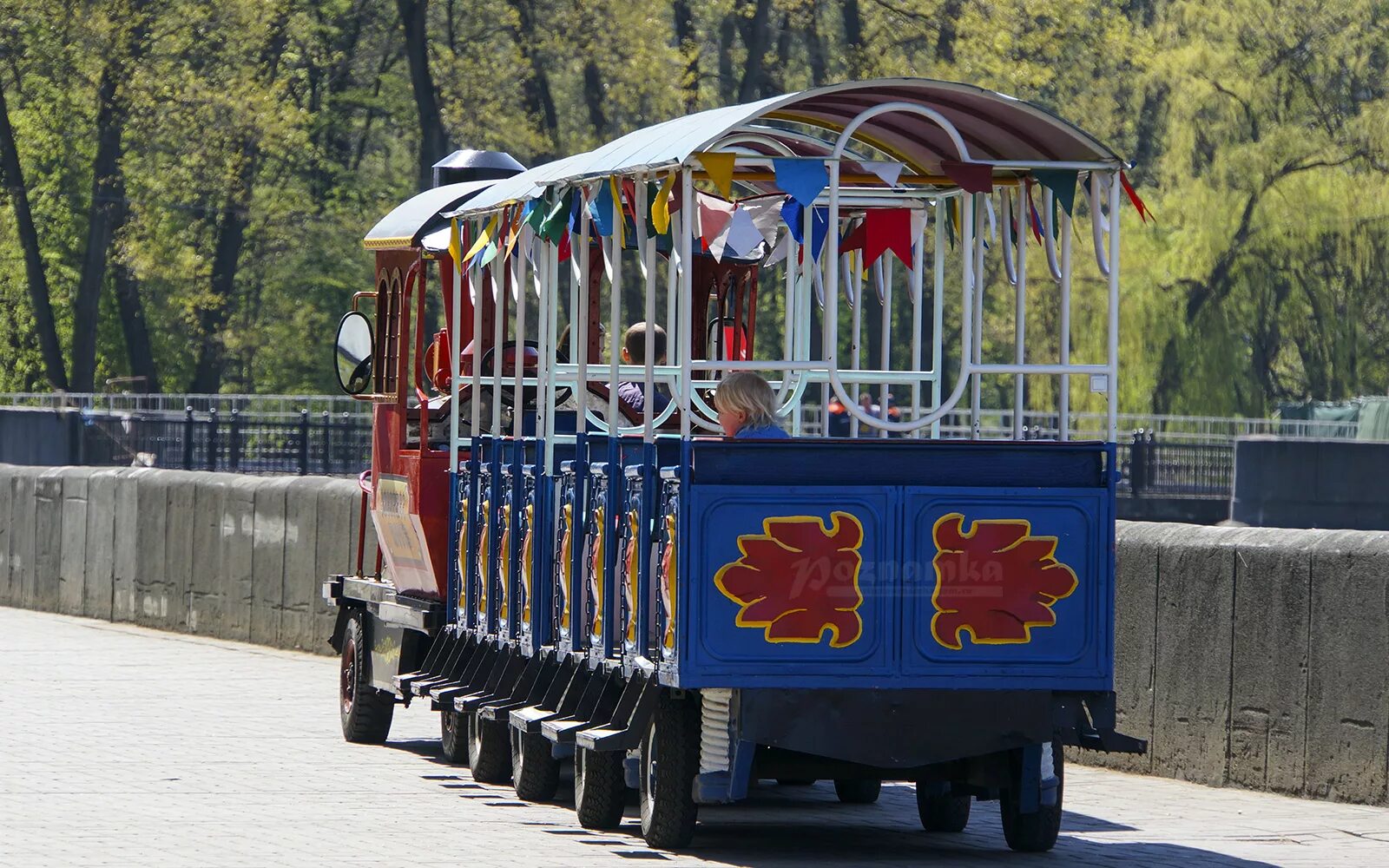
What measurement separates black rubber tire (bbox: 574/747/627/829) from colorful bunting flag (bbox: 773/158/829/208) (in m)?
2.46

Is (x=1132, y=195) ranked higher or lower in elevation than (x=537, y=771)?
higher

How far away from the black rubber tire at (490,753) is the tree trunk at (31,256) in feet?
120

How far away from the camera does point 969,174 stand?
10250mm

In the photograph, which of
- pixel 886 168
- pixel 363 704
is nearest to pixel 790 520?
pixel 886 168

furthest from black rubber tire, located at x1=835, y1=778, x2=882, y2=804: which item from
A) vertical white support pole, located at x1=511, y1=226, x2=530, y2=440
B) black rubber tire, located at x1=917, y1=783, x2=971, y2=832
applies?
vertical white support pole, located at x1=511, y1=226, x2=530, y2=440

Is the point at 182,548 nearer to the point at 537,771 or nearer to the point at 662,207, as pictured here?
the point at 537,771

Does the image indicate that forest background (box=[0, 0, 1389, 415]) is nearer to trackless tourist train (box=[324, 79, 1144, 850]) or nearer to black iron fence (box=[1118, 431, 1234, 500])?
black iron fence (box=[1118, 431, 1234, 500])

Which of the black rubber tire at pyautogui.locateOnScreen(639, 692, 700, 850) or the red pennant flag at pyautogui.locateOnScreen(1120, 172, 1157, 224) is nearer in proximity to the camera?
the black rubber tire at pyautogui.locateOnScreen(639, 692, 700, 850)

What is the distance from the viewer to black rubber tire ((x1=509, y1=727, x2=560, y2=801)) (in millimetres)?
11578

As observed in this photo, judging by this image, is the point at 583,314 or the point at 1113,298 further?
the point at 583,314

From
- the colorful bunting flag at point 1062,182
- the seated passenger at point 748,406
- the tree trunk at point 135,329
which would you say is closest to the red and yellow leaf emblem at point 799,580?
the seated passenger at point 748,406

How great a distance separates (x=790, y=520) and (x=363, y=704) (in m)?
5.17

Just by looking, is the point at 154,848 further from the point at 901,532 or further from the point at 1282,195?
the point at 1282,195

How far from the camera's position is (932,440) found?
9719 mm
